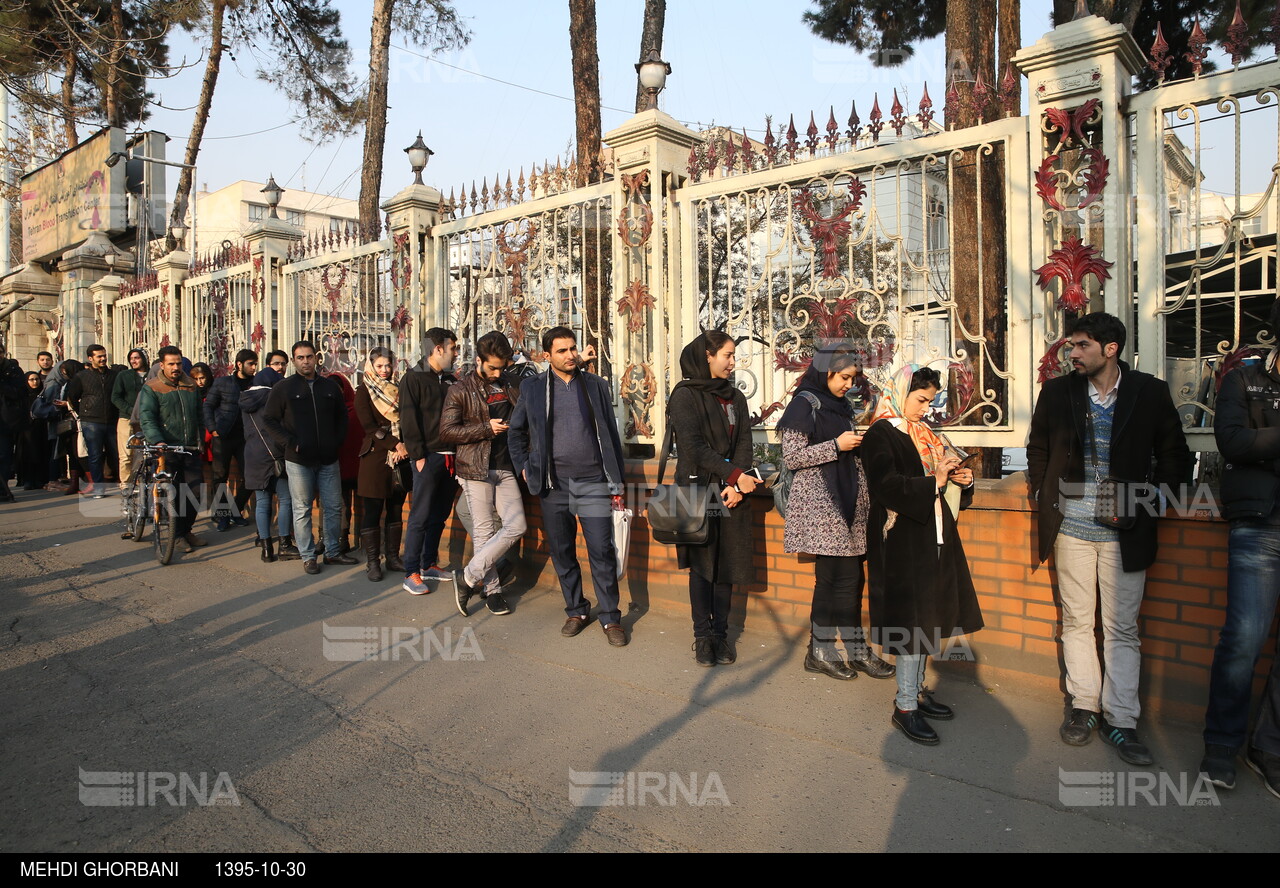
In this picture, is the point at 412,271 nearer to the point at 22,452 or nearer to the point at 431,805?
the point at 431,805

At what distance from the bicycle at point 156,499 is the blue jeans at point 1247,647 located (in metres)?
7.28

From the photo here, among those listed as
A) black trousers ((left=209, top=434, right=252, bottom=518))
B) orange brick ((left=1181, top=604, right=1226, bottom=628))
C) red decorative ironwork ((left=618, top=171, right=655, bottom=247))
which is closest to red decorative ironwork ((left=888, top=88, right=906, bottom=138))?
red decorative ironwork ((left=618, top=171, right=655, bottom=247))

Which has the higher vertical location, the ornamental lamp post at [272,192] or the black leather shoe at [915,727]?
the ornamental lamp post at [272,192]

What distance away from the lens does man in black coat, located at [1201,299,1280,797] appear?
328 cm

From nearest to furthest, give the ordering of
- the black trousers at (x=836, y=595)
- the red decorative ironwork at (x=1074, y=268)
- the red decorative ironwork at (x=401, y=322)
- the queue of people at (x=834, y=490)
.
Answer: the queue of people at (x=834, y=490)
the red decorative ironwork at (x=1074, y=268)
the black trousers at (x=836, y=595)
the red decorative ironwork at (x=401, y=322)

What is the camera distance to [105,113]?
19422mm

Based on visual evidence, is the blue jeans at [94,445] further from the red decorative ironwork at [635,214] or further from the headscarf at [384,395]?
the red decorative ironwork at [635,214]

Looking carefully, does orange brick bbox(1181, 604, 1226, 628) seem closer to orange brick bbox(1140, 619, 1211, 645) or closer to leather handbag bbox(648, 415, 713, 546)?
orange brick bbox(1140, 619, 1211, 645)

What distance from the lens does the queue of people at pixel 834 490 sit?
11.2 ft

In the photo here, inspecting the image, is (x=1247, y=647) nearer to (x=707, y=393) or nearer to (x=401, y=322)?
(x=707, y=393)

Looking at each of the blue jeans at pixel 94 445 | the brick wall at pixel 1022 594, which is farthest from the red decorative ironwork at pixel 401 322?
the blue jeans at pixel 94 445

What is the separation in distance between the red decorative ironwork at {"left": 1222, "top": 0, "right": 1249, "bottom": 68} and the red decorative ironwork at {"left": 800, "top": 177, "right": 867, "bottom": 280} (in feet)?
5.80

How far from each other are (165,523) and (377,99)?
9087 millimetres

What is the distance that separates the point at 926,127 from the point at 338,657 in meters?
4.40
